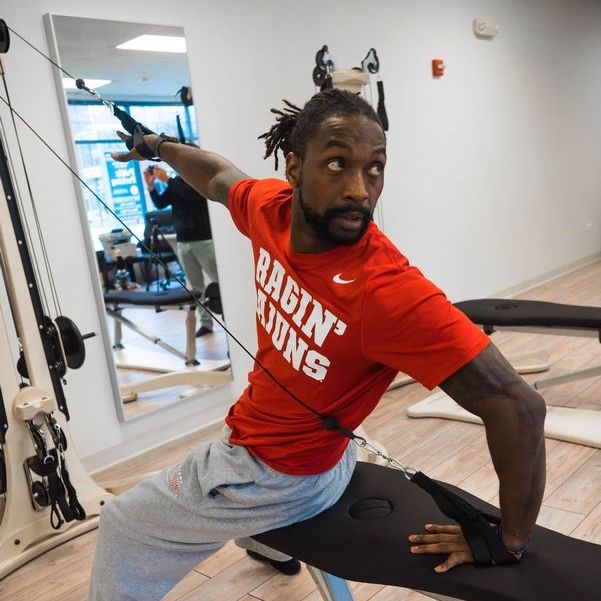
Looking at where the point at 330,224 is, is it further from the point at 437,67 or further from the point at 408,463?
the point at 437,67

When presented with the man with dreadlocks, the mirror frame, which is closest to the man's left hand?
the man with dreadlocks

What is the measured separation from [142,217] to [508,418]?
2.17m

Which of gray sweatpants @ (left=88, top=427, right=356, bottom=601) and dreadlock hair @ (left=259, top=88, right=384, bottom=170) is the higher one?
dreadlock hair @ (left=259, top=88, right=384, bottom=170)

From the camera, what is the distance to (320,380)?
118 cm

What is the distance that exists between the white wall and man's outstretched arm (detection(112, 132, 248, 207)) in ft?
2.54

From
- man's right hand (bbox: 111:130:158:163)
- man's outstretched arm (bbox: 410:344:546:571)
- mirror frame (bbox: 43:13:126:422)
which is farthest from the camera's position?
mirror frame (bbox: 43:13:126:422)

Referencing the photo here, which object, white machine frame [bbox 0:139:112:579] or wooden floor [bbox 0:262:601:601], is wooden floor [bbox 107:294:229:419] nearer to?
wooden floor [bbox 0:262:601:601]

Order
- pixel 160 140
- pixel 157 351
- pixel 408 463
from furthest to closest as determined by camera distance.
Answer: pixel 157 351
pixel 408 463
pixel 160 140

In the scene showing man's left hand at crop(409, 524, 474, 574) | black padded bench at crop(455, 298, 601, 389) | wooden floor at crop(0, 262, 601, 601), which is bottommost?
wooden floor at crop(0, 262, 601, 601)

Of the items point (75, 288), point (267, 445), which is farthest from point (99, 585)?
point (75, 288)

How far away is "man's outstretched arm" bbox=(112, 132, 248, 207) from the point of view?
1772 mm

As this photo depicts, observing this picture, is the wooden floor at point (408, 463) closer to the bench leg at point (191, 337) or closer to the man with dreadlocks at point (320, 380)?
the bench leg at point (191, 337)

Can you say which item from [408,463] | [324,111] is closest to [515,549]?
[324,111]

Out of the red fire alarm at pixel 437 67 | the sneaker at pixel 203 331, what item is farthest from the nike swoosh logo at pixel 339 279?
the red fire alarm at pixel 437 67
